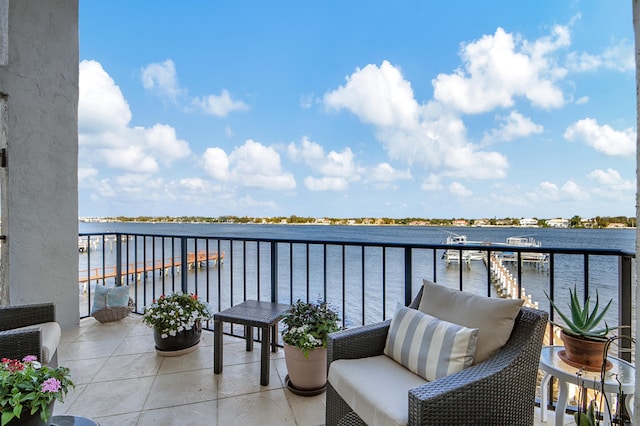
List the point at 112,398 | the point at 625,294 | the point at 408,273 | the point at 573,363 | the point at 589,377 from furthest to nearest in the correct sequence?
the point at 408,273
the point at 112,398
the point at 625,294
the point at 573,363
the point at 589,377

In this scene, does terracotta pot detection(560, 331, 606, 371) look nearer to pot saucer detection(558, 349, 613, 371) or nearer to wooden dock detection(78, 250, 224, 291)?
pot saucer detection(558, 349, 613, 371)

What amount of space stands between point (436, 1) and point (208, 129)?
9326mm

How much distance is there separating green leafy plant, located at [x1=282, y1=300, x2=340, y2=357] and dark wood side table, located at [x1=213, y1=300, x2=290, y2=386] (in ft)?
0.42

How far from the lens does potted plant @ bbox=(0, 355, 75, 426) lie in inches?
47.8

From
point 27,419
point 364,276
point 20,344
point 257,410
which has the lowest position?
point 257,410

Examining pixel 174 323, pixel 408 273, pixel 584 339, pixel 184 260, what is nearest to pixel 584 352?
pixel 584 339

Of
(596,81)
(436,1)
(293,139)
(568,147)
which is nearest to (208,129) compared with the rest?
(293,139)

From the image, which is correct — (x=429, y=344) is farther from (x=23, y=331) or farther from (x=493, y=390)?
(x=23, y=331)

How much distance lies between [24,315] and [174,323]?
1.01 meters

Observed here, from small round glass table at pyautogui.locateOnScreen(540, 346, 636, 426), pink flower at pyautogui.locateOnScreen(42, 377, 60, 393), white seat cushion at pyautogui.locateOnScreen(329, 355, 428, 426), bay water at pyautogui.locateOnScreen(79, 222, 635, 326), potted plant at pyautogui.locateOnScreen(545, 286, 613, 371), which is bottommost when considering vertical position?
bay water at pyautogui.locateOnScreen(79, 222, 635, 326)

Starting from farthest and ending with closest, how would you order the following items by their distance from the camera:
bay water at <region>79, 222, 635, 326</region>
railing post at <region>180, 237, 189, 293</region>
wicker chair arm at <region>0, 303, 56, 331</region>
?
railing post at <region>180, 237, 189, 293</region> → bay water at <region>79, 222, 635, 326</region> → wicker chair arm at <region>0, 303, 56, 331</region>

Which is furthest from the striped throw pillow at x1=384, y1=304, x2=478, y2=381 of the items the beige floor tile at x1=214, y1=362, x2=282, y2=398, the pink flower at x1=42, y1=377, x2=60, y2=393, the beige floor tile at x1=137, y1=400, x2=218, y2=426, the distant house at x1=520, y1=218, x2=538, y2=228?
the distant house at x1=520, y1=218, x2=538, y2=228

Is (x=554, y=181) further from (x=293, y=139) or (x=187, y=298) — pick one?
(x=187, y=298)

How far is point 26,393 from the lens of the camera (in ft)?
4.17
